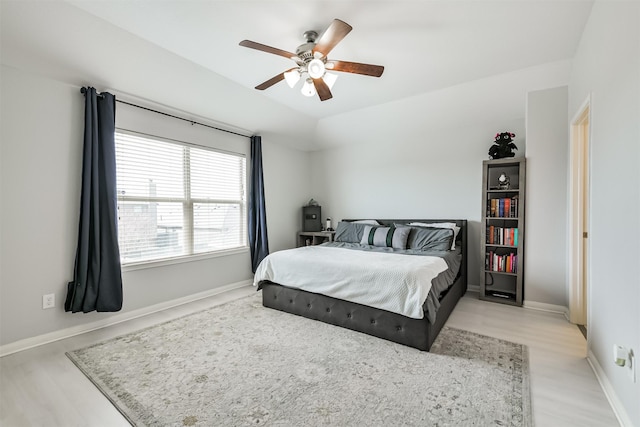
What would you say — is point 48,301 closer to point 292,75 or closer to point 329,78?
point 292,75

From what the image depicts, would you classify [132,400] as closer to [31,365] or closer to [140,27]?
[31,365]

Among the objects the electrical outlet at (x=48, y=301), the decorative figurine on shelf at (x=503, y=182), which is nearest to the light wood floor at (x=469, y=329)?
the electrical outlet at (x=48, y=301)

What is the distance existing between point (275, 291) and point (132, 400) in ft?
5.35

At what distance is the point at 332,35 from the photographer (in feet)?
6.47

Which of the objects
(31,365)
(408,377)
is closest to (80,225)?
(31,365)

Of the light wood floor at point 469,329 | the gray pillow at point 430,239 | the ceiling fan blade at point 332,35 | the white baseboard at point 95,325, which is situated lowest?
the light wood floor at point 469,329

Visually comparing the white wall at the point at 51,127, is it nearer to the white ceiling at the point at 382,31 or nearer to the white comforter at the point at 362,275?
the white ceiling at the point at 382,31

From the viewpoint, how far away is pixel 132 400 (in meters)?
1.71

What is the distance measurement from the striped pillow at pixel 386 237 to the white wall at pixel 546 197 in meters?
1.38

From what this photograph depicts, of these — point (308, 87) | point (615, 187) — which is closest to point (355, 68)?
point (308, 87)

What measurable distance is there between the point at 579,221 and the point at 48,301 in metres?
5.03

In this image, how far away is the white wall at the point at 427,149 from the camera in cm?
346

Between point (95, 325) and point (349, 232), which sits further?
point (349, 232)

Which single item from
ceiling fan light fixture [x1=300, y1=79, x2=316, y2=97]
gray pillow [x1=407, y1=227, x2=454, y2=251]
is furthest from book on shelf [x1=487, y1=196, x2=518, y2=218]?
ceiling fan light fixture [x1=300, y1=79, x2=316, y2=97]
